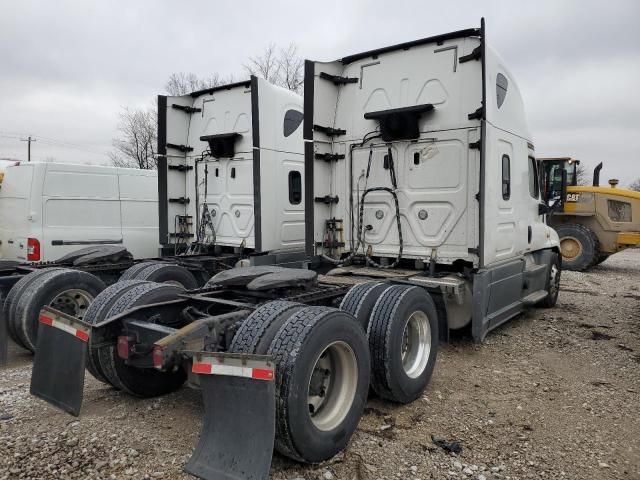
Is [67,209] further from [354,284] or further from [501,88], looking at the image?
[501,88]

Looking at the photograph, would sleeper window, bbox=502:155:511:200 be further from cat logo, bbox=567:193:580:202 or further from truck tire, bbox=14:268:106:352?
cat logo, bbox=567:193:580:202

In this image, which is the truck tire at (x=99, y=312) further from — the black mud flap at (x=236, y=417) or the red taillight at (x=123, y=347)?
the black mud flap at (x=236, y=417)

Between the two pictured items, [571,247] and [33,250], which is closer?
[33,250]

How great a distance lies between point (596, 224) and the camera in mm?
13516

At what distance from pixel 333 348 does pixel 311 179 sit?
342 centimetres

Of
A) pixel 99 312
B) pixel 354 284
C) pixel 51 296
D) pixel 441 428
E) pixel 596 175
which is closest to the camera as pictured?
pixel 441 428

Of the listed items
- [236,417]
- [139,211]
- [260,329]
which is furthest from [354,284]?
[139,211]

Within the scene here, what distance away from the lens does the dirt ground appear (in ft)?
10.8

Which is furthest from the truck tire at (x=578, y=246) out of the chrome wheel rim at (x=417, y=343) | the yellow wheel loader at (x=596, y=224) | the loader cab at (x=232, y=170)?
the chrome wheel rim at (x=417, y=343)

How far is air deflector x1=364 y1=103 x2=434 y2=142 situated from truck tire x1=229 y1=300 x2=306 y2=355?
11.2 ft

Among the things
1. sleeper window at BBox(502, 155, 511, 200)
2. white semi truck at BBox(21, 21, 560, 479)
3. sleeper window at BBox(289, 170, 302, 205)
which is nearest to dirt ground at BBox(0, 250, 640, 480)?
white semi truck at BBox(21, 21, 560, 479)

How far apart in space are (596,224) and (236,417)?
43.5ft

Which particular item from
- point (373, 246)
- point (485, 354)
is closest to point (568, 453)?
point (485, 354)

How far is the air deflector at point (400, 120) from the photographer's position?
6012 mm
